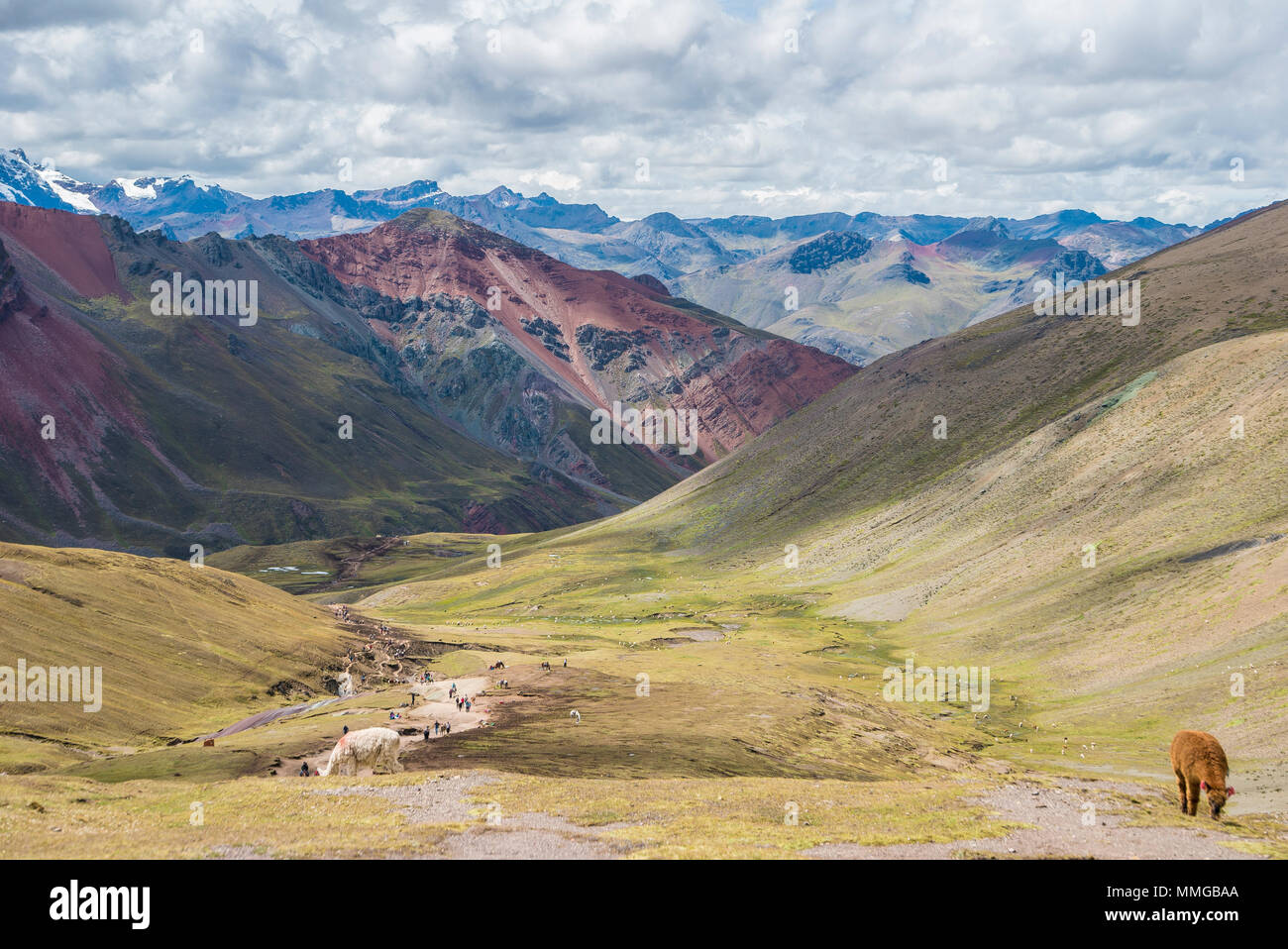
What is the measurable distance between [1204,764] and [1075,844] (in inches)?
283

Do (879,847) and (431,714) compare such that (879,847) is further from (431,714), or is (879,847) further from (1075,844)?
(431,714)

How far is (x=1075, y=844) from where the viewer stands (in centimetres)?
3597

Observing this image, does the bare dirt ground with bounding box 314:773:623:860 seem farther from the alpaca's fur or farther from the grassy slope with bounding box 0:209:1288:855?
the alpaca's fur

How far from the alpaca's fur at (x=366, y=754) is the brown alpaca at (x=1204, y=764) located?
3818 centimetres

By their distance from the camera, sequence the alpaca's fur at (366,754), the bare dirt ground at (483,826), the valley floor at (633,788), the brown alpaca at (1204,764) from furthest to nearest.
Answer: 1. the alpaca's fur at (366,754)
2. the brown alpaca at (1204,764)
3. the valley floor at (633,788)
4. the bare dirt ground at (483,826)

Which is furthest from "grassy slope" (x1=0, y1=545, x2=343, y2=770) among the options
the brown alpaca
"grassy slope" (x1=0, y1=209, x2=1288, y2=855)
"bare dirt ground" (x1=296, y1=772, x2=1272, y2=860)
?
the brown alpaca

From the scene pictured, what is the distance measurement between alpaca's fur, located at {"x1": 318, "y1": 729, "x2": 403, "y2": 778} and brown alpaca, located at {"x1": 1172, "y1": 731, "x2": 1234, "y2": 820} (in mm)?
38181

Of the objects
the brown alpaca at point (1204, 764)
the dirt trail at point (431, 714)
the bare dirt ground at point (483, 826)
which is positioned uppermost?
the brown alpaca at point (1204, 764)

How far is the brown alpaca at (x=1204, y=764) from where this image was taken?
126ft

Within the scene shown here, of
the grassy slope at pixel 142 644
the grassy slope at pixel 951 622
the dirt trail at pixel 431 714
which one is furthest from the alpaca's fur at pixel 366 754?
the grassy slope at pixel 142 644

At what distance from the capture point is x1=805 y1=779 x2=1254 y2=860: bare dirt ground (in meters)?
33.7

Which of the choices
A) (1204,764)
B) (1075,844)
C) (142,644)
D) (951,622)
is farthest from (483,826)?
(951,622)

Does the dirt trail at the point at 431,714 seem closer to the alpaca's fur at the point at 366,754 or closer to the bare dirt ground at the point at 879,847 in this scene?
the alpaca's fur at the point at 366,754
